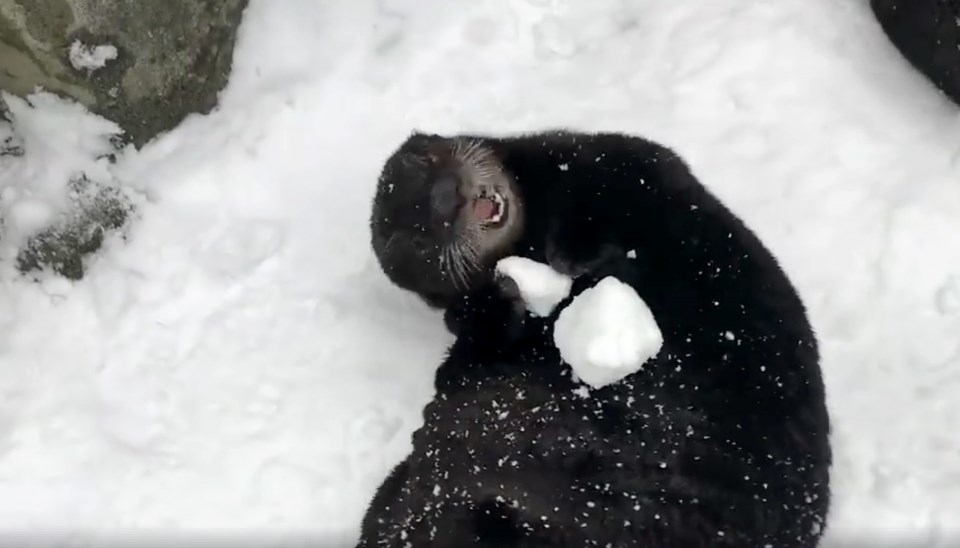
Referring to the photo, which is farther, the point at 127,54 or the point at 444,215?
the point at 127,54

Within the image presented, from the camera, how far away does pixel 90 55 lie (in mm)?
4359

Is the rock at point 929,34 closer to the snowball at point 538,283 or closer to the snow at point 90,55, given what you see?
the snowball at point 538,283

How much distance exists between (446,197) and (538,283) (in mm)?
485

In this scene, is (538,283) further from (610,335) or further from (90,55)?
(90,55)

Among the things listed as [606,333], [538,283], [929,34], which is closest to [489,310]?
[538,283]

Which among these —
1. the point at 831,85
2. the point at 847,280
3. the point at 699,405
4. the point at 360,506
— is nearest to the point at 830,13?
the point at 831,85

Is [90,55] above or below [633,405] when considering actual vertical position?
above

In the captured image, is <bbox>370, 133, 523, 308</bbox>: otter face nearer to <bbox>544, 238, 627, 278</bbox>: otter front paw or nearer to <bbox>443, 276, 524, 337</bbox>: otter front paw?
<bbox>443, 276, 524, 337</bbox>: otter front paw

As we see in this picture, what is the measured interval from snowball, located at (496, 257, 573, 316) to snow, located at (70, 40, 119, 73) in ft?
6.51

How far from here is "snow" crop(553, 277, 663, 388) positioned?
3461 millimetres

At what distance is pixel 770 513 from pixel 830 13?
2700mm

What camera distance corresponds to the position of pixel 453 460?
3.72 metres

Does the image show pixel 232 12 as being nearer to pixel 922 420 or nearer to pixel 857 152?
pixel 857 152

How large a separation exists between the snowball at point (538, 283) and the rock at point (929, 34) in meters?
2.08
